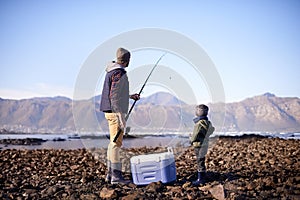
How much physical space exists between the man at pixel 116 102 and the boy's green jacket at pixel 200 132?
120 centimetres

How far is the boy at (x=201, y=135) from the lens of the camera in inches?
256

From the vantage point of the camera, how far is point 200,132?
649 centimetres

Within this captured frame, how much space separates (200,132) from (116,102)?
4.87ft

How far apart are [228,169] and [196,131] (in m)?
2.09

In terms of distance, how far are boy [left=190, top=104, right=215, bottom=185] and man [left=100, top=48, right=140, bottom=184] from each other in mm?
1206

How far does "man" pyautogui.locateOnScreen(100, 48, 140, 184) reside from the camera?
19.7 feet

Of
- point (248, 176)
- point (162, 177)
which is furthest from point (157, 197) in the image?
point (248, 176)

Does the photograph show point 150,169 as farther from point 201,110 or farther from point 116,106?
point 201,110

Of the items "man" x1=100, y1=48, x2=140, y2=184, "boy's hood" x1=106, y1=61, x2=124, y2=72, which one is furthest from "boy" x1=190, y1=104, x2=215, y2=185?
"boy's hood" x1=106, y1=61, x2=124, y2=72

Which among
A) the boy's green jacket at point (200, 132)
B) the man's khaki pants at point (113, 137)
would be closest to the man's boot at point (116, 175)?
the man's khaki pants at point (113, 137)

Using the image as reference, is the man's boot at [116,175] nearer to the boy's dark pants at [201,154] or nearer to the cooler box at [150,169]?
the cooler box at [150,169]

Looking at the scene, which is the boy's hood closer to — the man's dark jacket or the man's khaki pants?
the man's dark jacket

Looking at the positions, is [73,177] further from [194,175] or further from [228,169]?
[228,169]

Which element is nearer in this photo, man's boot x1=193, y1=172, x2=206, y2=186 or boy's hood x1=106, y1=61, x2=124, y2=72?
boy's hood x1=106, y1=61, x2=124, y2=72
